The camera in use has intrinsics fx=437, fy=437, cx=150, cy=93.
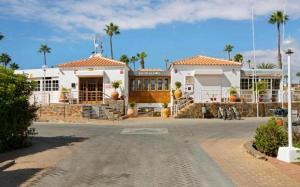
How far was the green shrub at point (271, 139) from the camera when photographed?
42.1ft

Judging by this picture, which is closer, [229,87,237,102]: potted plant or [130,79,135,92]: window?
[229,87,237,102]: potted plant

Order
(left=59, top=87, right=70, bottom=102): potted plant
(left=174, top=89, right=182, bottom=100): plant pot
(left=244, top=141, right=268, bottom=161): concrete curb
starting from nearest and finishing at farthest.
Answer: (left=244, top=141, right=268, bottom=161): concrete curb < (left=174, top=89, right=182, bottom=100): plant pot < (left=59, top=87, right=70, bottom=102): potted plant

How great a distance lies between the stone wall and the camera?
29.9 meters

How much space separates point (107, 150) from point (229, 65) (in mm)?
22701

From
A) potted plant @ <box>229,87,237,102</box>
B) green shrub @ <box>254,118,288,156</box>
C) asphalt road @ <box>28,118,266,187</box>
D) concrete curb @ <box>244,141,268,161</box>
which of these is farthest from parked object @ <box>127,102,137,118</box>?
green shrub @ <box>254,118,288,156</box>

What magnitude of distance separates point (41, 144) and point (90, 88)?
2014 centimetres

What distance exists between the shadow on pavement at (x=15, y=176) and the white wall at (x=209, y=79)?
24675 millimetres

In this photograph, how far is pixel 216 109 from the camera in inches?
1201

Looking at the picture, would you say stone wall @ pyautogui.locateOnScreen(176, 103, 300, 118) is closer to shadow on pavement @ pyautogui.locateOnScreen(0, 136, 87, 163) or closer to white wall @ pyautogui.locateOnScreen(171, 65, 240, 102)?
white wall @ pyautogui.locateOnScreen(171, 65, 240, 102)

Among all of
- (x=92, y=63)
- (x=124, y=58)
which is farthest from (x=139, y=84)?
(x=124, y=58)

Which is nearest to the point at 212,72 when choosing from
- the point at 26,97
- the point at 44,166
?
the point at 26,97

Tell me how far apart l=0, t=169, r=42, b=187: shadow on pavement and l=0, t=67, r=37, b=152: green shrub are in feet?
11.4

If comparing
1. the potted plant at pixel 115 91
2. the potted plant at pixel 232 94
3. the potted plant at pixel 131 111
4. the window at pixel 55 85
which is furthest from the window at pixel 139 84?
the potted plant at pixel 232 94

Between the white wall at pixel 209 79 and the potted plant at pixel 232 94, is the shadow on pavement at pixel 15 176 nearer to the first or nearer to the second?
the potted plant at pixel 232 94
